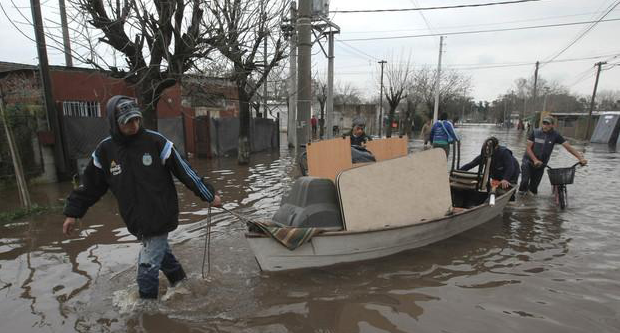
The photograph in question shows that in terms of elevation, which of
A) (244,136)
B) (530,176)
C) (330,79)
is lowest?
(530,176)

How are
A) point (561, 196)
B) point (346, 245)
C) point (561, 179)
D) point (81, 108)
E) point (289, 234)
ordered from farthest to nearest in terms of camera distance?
point (81, 108)
point (561, 196)
point (561, 179)
point (346, 245)
point (289, 234)

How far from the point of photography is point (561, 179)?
22.6 ft

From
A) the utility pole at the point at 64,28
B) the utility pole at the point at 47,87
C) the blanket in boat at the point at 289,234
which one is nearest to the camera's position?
the blanket in boat at the point at 289,234

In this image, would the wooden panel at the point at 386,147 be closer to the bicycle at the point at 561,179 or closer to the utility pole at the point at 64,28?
the bicycle at the point at 561,179

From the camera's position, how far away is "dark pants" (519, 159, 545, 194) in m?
7.65

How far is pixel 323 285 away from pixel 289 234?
73 cm

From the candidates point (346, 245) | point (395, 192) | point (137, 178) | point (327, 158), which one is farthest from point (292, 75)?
point (137, 178)

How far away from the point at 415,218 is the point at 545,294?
155 cm

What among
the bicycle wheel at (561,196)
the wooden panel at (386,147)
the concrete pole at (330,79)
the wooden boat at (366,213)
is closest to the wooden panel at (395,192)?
the wooden boat at (366,213)

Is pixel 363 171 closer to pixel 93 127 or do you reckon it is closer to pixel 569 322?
pixel 569 322

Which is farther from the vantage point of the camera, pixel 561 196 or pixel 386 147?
pixel 561 196

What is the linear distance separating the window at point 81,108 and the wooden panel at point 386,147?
38.2 feet

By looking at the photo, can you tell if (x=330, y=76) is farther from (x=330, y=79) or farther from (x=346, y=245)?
(x=346, y=245)

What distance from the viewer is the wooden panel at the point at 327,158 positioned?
482cm
